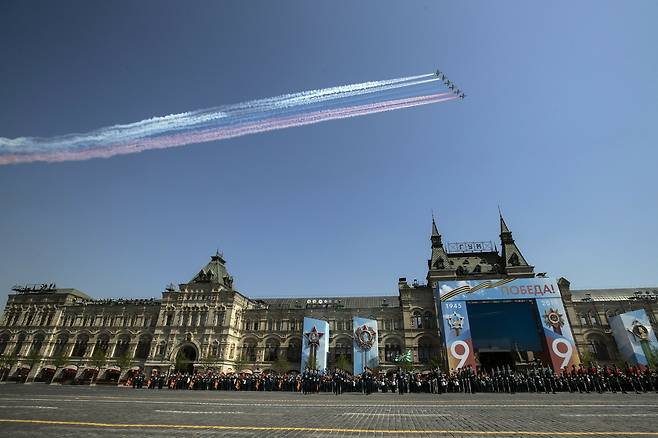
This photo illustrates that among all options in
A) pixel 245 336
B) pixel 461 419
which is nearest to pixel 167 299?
pixel 245 336

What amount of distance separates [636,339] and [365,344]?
116 ft

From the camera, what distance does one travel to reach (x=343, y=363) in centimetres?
4800

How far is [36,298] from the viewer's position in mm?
62594

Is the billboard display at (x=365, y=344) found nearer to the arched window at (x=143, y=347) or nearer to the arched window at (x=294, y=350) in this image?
the arched window at (x=294, y=350)

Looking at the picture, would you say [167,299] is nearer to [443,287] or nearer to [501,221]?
[443,287]

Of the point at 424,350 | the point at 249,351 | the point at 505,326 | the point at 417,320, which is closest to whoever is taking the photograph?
the point at 505,326

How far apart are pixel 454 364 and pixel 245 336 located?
32781 mm

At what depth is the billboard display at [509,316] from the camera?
132 feet

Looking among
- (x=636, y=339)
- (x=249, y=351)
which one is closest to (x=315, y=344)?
(x=249, y=351)

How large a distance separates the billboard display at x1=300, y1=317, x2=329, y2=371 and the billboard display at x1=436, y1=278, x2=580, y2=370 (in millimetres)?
17362

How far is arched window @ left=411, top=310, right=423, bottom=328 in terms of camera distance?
166 feet

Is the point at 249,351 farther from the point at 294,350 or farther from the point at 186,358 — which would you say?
the point at 186,358

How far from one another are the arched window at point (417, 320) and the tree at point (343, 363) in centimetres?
1115

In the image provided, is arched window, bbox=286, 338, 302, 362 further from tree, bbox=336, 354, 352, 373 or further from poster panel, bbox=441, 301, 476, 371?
poster panel, bbox=441, 301, 476, 371
